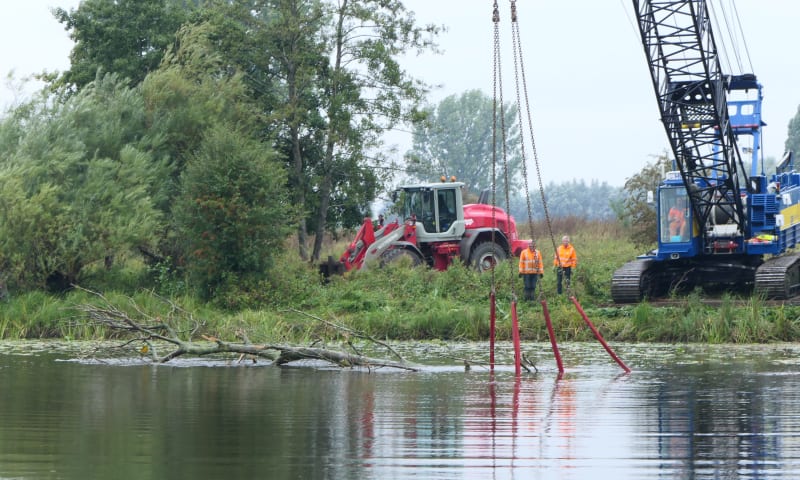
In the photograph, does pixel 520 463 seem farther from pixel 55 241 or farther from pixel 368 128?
pixel 368 128

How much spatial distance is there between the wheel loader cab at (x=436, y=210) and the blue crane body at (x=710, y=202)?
7.85 meters

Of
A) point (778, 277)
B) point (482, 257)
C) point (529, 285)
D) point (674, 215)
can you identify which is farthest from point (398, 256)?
point (778, 277)

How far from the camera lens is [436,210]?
37875mm

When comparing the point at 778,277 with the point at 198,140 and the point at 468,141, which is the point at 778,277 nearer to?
the point at 198,140

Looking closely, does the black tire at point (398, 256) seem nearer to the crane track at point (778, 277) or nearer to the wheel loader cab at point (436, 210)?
the wheel loader cab at point (436, 210)

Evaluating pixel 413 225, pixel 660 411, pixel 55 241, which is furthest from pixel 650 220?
pixel 660 411

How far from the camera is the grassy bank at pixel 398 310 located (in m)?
25.3

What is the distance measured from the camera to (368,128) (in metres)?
40.4

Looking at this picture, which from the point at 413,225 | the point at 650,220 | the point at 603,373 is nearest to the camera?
the point at 603,373

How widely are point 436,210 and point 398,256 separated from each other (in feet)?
7.50

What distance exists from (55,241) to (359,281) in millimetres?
7833

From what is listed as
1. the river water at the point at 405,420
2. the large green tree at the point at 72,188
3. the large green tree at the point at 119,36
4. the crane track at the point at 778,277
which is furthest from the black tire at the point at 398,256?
the river water at the point at 405,420

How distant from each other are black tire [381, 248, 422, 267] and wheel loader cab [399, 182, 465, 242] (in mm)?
1104

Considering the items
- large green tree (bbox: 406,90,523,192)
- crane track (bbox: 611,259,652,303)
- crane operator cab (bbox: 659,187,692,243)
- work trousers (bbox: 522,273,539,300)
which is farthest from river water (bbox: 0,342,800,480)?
large green tree (bbox: 406,90,523,192)
